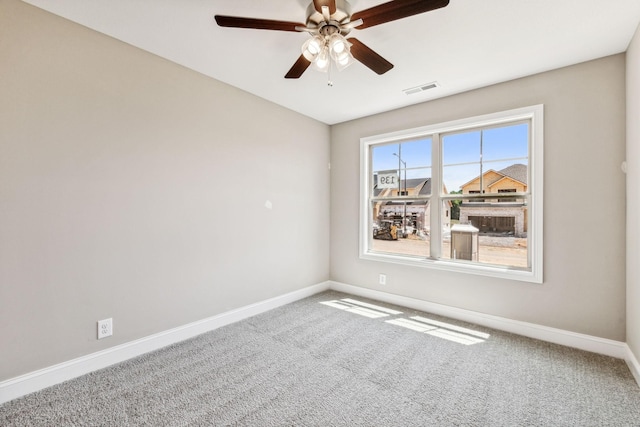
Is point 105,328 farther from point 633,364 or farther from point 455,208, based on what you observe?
point 633,364

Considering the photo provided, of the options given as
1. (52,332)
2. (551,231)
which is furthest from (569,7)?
(52,332)

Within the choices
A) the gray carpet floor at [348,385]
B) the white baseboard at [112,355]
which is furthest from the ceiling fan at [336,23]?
the white baseboard at [112,355]

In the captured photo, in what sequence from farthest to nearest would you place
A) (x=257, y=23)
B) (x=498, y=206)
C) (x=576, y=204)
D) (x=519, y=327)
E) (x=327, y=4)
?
(x=498, y=206)
(x=519, y=327)
(x=576, y=204)
(x=257, y=23)
(x=327, y=4)

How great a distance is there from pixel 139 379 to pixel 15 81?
219 cm

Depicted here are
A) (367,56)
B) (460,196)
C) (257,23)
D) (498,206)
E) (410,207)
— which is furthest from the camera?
(410,207)

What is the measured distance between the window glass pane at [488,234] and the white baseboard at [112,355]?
2.42 m

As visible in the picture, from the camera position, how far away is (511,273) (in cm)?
288

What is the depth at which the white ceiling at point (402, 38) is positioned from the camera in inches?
74.4

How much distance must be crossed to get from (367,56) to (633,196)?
2.31 metres

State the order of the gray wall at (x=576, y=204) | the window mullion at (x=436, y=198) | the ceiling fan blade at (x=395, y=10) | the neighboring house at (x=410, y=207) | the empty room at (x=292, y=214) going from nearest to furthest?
the ceiling fan blade at (x=395, y=10) → the empty room at (x=292, y=214) → the gray wall at (x=576, y=204) → the window mullion at (x=436, y=198) → the neighboring house at (x=410, y=207)

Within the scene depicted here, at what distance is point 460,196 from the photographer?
3.32 m

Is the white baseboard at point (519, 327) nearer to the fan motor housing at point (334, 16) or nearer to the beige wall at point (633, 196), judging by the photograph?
the beige wall at point (633, 196)

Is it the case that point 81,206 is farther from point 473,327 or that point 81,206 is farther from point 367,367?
point 473,327

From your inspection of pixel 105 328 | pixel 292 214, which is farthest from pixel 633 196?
pixel 105 328
